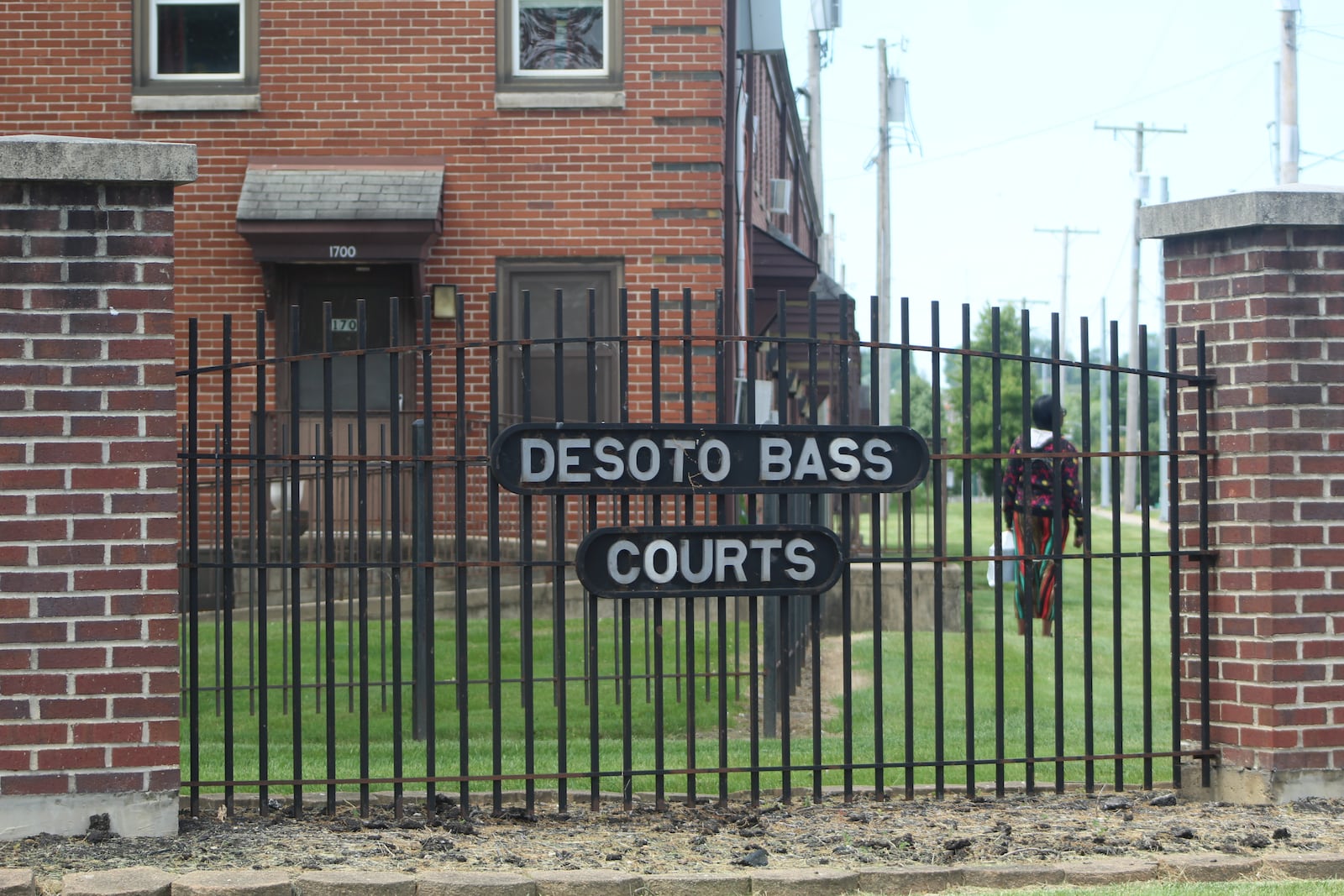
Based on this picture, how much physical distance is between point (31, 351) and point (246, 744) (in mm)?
3258

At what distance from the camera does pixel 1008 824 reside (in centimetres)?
558

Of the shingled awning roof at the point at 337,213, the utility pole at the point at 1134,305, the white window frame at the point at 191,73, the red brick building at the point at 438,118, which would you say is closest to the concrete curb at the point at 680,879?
the red brick building at the point at 438,118

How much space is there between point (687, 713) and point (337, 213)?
8.41m

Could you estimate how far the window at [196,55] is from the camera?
43.7ft

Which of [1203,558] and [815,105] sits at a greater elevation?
[815,105]

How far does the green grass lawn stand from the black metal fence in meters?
0.04

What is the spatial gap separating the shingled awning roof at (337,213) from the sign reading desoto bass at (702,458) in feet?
25.3

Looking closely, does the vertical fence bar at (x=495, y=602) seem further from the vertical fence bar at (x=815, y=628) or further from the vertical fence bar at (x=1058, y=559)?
the vertical fence bar at (x=1058, y=559)

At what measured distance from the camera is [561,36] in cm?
1348

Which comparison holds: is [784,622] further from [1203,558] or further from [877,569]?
[1203,558]

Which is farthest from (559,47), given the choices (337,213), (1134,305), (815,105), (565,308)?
(1134,305)

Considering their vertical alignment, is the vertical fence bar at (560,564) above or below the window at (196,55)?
below

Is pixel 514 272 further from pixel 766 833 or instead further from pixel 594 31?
pixel 766 833

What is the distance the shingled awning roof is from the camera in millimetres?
12953
